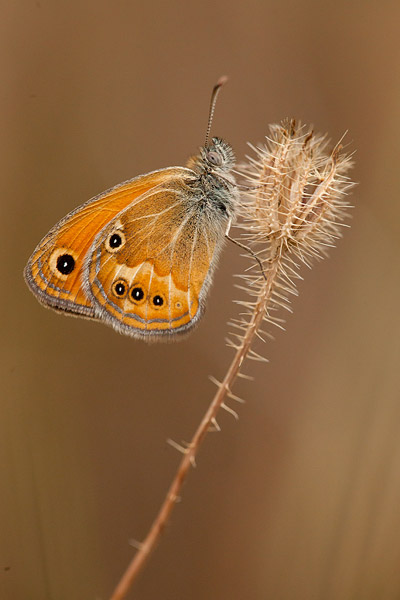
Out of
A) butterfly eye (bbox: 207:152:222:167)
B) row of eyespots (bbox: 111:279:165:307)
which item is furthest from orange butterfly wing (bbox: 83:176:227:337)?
butterfly eye (bbox: 207:152:222:167)

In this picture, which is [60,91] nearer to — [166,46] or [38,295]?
[166,46]

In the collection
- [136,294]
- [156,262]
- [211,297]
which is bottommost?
[136,294]

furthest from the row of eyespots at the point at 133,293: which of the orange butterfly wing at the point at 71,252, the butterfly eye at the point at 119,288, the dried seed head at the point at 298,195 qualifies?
the dried seed head at the point at 298,195

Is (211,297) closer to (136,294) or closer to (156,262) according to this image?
(156,262)

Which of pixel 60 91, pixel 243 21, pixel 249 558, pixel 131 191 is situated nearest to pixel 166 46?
pixel 243 21

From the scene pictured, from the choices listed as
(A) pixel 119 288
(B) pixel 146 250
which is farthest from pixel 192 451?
(B) pixel 146 250

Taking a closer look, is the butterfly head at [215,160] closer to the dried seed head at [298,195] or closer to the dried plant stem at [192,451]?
the dried seed head at [298,195]

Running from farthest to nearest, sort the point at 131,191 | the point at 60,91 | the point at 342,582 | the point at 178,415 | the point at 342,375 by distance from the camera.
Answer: the point at 178,415 → the point at 60,91 → the point at 342,375 → the point at 131,191 → the point at 342,582
